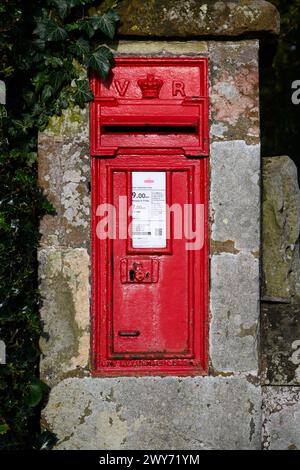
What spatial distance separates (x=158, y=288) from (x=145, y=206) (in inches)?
19.2

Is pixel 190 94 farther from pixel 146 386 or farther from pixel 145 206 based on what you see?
pixel 146 386

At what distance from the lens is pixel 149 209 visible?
432 cm

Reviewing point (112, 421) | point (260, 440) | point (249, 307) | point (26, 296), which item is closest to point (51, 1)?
point (26, 296)

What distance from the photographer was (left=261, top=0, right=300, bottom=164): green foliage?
9.41 metres

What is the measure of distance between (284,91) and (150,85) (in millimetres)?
5916

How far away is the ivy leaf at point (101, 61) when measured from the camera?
421 centimetres

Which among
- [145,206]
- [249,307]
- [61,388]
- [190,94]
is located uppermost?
[190,94]

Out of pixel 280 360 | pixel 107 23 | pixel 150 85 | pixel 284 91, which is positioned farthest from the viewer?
pixel 284 91

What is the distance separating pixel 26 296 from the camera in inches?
166

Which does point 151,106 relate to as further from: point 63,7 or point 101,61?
point 63,7

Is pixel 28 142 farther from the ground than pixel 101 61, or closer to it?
closer to it

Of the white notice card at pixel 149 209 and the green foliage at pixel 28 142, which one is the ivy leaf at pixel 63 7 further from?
the white notice card at pixel 149 209

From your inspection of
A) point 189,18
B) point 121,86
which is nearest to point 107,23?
point 121,86

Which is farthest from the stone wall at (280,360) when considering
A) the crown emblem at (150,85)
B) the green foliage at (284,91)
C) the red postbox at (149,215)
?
the green foliage at (284,91)
